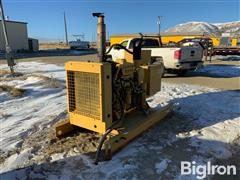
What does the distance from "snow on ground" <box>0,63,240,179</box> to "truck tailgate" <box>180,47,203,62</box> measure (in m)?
3.20

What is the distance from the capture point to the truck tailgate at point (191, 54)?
9141 mm

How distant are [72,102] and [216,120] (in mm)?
2825

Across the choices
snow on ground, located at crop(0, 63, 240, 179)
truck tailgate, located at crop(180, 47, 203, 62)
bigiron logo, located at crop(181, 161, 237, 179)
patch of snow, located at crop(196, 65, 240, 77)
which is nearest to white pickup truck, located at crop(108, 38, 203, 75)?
truck tailgate, located at crop(180, 47, 203, 62)

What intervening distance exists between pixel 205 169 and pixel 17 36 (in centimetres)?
3566

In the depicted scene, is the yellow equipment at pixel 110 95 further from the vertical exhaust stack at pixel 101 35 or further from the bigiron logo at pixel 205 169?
the bigiron logo at pixel 205 169

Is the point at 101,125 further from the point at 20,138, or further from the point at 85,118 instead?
the point at 20,138

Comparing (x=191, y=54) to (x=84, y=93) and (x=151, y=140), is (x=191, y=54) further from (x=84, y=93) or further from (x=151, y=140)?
(x=84, y=93)

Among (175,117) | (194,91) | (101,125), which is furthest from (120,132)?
(194,91)

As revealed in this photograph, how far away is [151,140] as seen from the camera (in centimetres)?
376

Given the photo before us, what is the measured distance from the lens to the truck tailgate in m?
9.14

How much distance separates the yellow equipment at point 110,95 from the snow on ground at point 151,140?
238mm

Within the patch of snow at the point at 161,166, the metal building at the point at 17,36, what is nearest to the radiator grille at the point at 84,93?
the patch of snow at the point at 161,166

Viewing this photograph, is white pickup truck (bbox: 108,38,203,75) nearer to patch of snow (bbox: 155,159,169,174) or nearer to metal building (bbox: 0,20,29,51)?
patch of snow (bbox: 155,159,169,174)

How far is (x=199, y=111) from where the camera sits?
201 inches
